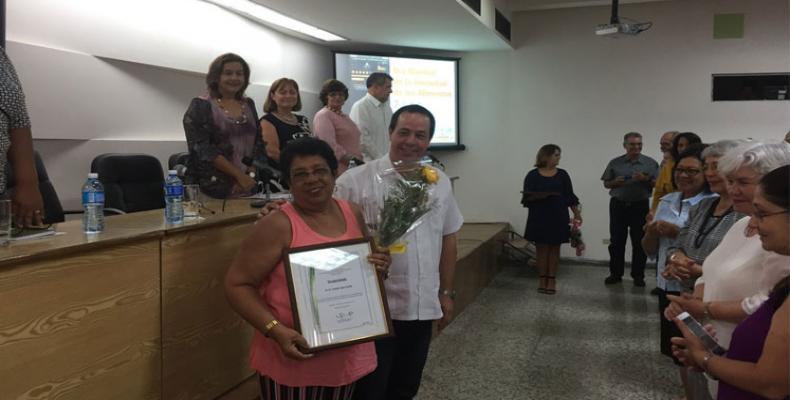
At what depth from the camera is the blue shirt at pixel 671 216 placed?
288 centimetres

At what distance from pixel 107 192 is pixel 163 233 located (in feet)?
6.47

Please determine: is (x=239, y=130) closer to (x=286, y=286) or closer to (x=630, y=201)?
(x=286, y=286)

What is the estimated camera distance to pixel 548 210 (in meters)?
5.32

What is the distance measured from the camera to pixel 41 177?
2.91 metres

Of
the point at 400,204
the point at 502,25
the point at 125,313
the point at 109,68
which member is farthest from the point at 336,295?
the point at 502,25

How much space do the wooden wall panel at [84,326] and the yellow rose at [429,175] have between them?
92 cm

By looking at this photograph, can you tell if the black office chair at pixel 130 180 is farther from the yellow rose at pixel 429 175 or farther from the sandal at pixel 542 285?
the sandal at pixel 542 285

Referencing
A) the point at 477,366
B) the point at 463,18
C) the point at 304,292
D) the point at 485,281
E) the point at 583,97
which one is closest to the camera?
the point at 304,292

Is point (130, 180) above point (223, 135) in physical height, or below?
below

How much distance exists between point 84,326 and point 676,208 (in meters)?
2.74

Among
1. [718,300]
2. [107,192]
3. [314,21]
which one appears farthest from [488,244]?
[718,300]

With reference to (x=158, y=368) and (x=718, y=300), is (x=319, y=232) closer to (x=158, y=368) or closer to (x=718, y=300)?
(x=158, y=368)

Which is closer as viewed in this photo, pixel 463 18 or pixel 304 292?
pixel 304 292

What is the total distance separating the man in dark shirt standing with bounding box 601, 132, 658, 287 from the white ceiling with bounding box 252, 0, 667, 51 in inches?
75.6
